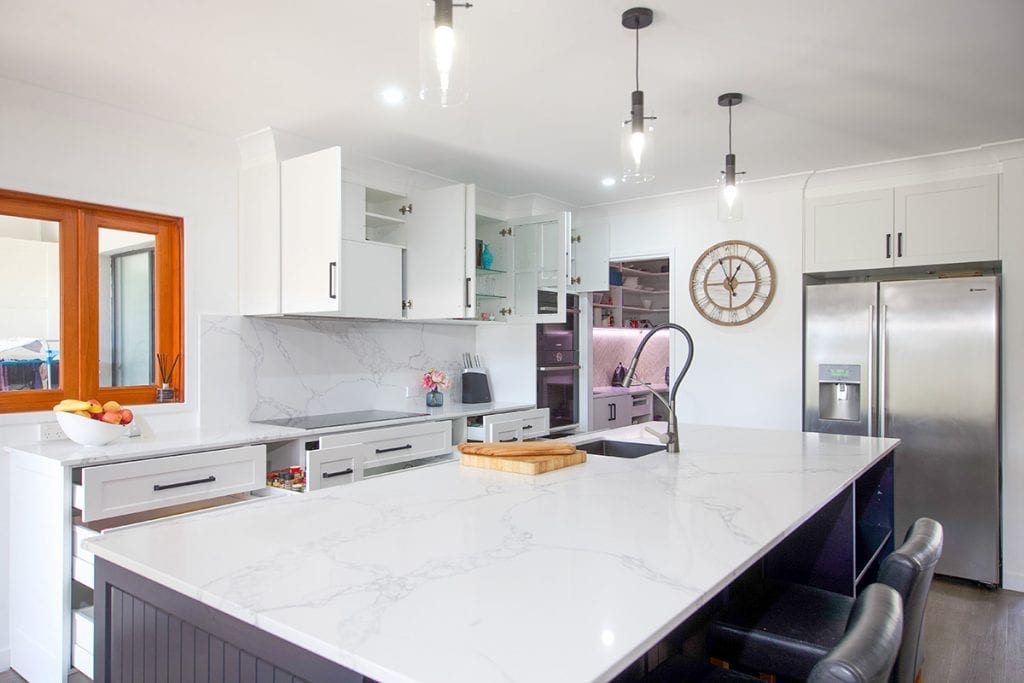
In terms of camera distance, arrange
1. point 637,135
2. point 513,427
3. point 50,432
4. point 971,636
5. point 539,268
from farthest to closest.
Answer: point 539,268
point 513,427
point 971,636
point 50,432
point 637,135

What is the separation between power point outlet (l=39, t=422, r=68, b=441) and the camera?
2740 mm

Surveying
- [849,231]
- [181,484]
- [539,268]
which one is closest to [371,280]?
[539,268]

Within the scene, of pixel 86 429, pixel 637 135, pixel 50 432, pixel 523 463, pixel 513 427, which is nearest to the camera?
pixel 523 463

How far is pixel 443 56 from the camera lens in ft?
4.89

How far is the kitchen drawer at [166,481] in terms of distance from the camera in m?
2.38

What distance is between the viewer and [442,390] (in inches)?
185

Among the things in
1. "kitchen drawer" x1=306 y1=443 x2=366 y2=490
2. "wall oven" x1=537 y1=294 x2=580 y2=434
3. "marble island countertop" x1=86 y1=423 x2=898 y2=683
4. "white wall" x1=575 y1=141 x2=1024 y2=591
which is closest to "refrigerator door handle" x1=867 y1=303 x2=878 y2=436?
"white wall" x1=575 y1=141 x2=1024 y2=591

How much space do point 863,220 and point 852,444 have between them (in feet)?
6.14

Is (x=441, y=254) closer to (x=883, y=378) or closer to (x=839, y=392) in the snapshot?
(x=839, y=392)

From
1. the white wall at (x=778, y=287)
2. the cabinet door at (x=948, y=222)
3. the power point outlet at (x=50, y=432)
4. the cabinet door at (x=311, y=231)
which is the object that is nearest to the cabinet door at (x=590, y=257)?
the white wall at (x=778, y=287)

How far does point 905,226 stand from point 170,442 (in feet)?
13.1

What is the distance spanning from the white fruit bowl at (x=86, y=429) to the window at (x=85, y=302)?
39cm

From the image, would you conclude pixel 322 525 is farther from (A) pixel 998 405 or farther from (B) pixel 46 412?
(A) pixel 998 405

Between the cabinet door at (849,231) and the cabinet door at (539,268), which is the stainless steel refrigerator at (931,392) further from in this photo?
the cabinet door at (539,268)
